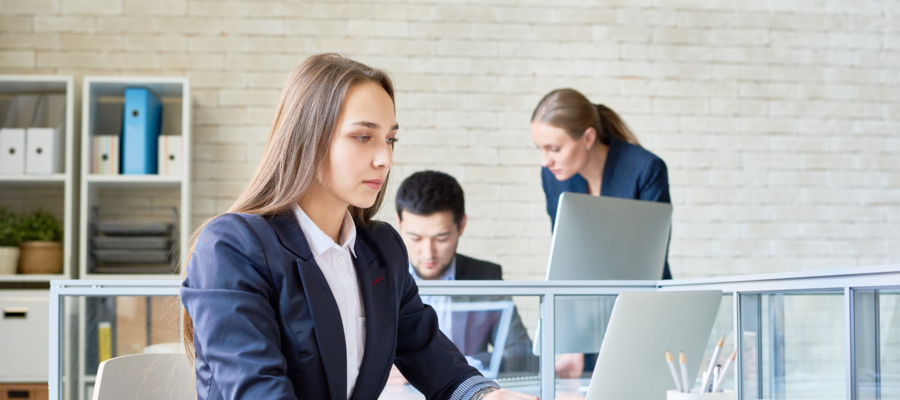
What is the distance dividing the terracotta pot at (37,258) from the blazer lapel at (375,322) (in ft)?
7.29

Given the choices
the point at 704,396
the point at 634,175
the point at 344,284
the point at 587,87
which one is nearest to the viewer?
the point at 704,396

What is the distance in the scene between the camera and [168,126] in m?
3.04

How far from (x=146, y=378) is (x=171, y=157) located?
1.85 m

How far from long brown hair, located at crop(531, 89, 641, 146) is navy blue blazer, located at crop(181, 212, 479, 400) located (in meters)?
1.33

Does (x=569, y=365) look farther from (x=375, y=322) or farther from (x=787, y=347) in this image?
(x=375, y=322)

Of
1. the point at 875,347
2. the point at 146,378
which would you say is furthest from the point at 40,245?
the point at 875,347

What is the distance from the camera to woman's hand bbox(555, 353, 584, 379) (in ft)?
4.54

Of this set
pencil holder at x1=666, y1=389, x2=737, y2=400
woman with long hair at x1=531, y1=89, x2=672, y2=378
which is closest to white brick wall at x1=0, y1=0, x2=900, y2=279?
woman with long hair at x1=531, y1=89, x2=672, y2=378

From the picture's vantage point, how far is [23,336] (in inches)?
103

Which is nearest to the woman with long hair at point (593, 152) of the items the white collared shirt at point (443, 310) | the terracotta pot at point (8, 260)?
the white collared shirt at point (443, 310)

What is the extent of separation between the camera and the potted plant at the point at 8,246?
2.68 meters

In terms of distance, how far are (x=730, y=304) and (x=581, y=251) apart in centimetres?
40

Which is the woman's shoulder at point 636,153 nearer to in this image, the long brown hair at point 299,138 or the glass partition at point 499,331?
the glass partition at point 499,331

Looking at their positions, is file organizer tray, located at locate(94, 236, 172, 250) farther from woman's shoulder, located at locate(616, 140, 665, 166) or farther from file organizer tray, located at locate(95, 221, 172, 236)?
woman's shoulder, located at locate(616, 140, 665, 166)
